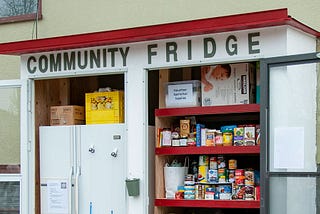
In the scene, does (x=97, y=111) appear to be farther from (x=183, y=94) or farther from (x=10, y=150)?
(x=10, y=150)

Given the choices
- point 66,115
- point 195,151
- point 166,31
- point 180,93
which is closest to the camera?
point 166,31

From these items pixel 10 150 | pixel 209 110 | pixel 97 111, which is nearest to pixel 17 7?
pixel 10 150

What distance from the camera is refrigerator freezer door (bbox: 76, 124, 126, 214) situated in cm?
653

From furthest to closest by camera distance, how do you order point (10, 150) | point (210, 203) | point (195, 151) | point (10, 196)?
1. point (10, 150)
2. point (10, 196)
3. point (195, 151)
4. point (210, 203)

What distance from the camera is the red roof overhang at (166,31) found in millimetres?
5391

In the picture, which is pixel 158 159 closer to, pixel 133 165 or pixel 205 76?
pixel 133 165

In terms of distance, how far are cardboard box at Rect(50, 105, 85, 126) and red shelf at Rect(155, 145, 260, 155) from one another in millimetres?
1207

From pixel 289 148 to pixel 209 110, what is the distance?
97cm

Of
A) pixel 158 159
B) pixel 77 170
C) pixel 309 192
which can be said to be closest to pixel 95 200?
pixel 77 170

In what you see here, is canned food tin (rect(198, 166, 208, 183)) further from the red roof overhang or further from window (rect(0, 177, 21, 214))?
window (rect(0, 177, 21, 214))

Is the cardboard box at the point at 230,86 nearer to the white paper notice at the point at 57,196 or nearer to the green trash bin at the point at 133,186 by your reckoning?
the green trash bin at the point at 133,186

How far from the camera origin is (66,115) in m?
7.02

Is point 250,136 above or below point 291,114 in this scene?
below

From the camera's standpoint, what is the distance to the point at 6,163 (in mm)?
8070
